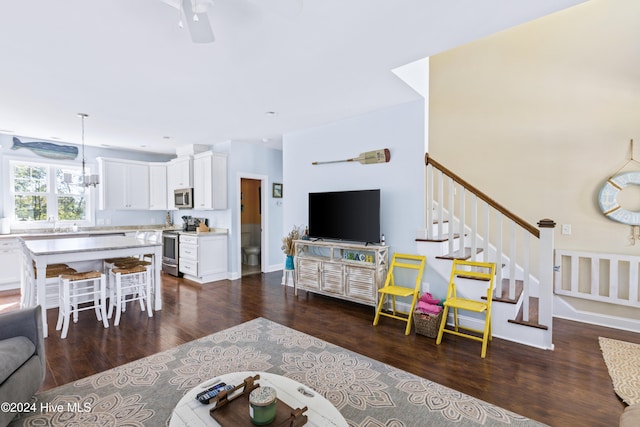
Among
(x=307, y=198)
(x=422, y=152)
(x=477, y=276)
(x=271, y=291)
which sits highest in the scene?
(x=422, y=152)

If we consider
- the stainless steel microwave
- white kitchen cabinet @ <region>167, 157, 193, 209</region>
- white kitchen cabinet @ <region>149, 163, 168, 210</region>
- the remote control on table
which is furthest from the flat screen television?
white kitchen cabinet @ <region>149, 163, 168, 210</region>

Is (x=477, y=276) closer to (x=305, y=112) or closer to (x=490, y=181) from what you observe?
(x=490, y=181)

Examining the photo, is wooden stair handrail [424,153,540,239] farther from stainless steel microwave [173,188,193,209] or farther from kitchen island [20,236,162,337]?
stainless steel microwave [173,188,193,209]

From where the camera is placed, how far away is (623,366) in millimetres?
2578

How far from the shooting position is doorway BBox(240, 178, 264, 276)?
7.18 metres

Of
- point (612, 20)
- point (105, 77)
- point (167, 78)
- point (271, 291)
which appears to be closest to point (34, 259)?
point (105, 77)

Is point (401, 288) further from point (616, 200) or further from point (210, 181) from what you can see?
point (210, 181)

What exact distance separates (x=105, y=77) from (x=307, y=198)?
298 cm

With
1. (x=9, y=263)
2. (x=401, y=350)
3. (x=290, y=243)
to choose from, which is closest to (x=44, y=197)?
(x=9, y=263)

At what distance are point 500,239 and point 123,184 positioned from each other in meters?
6.87

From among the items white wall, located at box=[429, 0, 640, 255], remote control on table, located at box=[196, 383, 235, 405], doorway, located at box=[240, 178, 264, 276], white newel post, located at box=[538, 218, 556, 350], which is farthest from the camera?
doorway, located at box=[240, 178, 264, 276]

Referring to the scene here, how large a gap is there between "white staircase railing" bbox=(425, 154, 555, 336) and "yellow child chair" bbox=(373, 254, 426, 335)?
35cm

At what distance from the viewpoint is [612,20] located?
11.5 feet

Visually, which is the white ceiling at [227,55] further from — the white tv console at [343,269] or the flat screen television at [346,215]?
the white tv console at [343,269]
